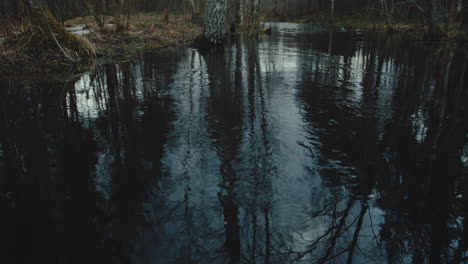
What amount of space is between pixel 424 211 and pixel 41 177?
2.99 metres

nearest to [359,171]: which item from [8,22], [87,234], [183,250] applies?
[183,250]

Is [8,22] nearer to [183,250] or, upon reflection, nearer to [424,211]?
[183,250]

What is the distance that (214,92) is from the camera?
538 cm

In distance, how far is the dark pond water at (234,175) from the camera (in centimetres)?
199

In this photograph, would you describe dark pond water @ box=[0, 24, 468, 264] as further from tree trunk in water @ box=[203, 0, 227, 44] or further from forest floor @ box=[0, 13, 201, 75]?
tree trunk in water @ box=[203, 0, 227, 44]

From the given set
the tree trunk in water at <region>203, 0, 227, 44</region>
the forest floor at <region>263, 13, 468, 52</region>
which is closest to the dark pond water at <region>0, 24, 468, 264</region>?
the forest floor at <region>263, 13, 468, 52</region>

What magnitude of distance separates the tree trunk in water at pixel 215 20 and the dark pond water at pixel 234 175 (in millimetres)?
7167

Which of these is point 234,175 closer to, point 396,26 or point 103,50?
point 103,50

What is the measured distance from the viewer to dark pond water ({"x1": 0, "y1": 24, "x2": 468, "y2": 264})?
1.99 m

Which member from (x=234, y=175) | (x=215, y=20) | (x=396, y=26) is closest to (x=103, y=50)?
(x=215, y=20)

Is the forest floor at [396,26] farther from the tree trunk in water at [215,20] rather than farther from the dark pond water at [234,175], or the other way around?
the tree trunk in water at [215,20]

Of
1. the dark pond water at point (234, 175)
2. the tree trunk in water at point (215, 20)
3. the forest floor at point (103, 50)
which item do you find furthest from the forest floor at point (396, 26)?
the forest floor at point (103, 50)

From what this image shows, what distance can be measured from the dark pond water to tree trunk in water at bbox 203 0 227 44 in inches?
282

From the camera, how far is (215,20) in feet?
39.4
